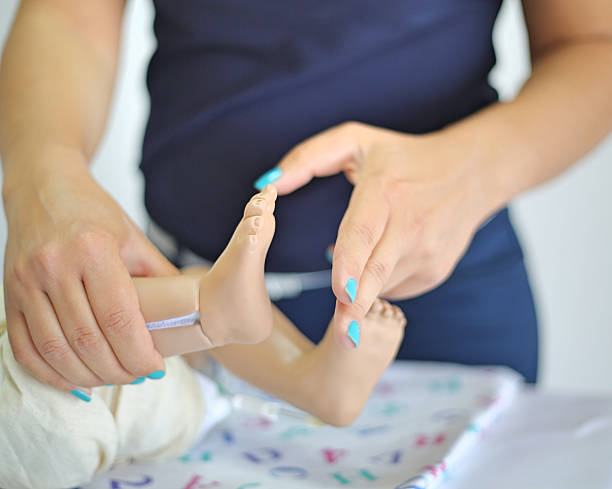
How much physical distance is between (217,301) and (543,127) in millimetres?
350

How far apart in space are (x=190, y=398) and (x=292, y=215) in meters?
0.22

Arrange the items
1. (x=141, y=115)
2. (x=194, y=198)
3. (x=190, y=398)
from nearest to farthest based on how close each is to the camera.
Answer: (x=190, y=398) → (x=194, y=198) → (x=141, y=115)

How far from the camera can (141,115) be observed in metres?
1.37

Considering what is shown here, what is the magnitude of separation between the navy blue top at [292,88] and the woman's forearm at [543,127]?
0.28 ft

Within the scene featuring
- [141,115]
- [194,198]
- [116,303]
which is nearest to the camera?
[116,303]

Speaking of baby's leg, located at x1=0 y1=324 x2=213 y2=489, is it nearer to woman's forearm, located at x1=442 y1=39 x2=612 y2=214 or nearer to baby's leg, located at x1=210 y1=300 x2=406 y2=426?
baby's leg, located at x1=210 y1=300 x2=406 y2=426

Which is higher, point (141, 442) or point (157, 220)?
point (157, 220)

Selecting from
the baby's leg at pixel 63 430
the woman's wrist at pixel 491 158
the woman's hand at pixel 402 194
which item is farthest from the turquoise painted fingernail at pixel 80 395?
the woman's wrist at pixel 491 158

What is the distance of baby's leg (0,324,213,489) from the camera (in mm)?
501

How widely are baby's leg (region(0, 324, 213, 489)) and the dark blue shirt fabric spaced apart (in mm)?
215

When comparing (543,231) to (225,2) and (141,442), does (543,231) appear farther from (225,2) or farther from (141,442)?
(141,442)

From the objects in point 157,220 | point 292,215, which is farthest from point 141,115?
point 292,215

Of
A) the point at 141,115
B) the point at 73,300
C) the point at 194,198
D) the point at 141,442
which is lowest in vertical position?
the point at 141,442

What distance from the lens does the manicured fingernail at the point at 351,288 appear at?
1.41ft
